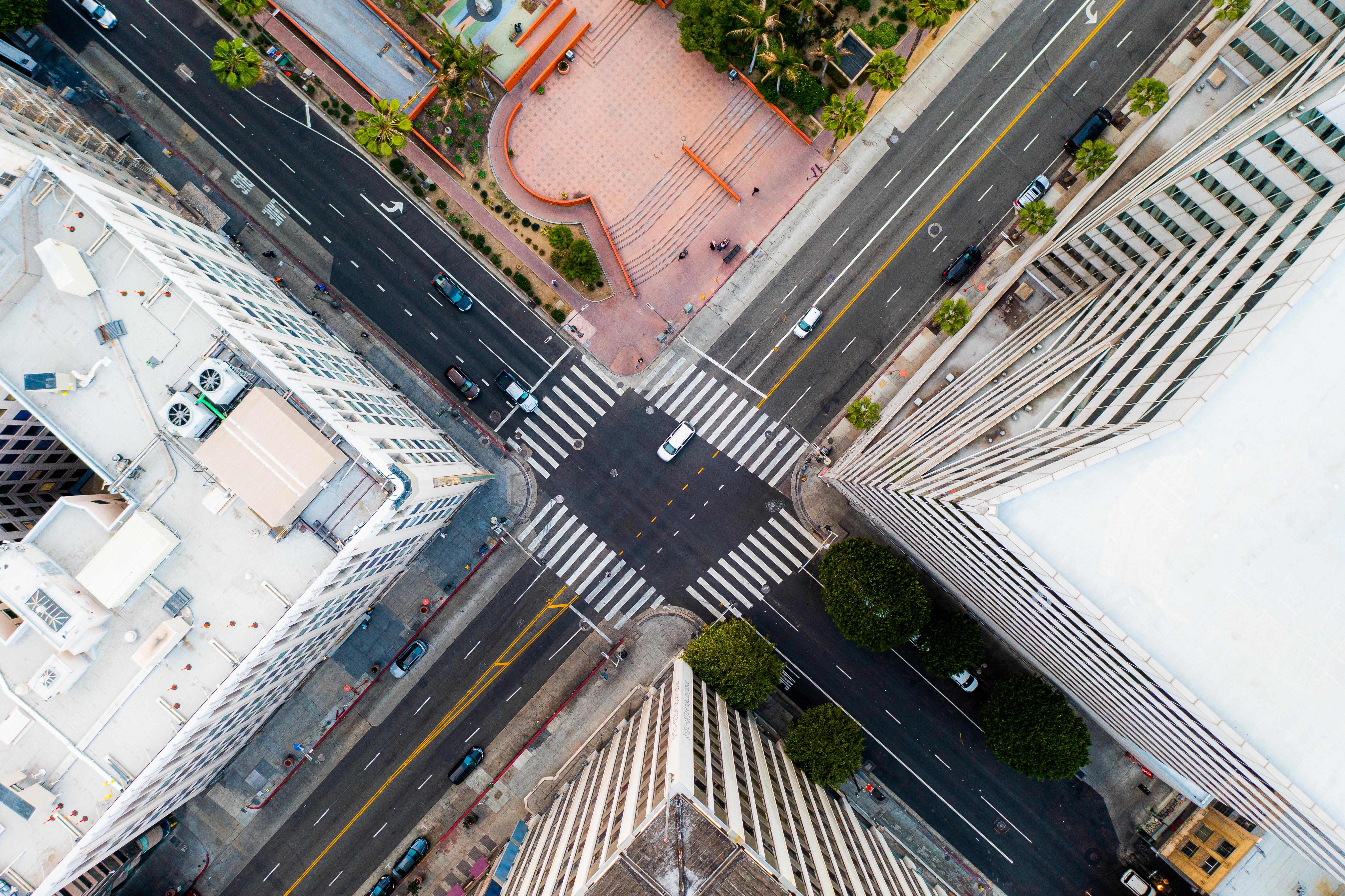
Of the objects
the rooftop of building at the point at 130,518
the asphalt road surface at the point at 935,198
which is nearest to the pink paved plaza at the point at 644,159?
the asphalt road surface at the point at 935,198

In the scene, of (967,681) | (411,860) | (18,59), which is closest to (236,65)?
(18,59)

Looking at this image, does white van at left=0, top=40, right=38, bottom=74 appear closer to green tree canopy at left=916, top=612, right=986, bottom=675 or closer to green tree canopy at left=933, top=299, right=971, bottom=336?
green tree canopy at left=933, top=299, right=971, bottom=336

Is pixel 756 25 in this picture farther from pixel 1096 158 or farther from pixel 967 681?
pixel 967 681

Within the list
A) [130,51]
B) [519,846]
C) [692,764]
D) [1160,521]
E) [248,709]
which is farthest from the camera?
[130,51]

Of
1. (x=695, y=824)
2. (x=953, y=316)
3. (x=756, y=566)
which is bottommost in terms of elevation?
(x=695, y=824)

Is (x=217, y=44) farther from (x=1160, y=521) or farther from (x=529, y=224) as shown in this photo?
(x=1160, y=521)

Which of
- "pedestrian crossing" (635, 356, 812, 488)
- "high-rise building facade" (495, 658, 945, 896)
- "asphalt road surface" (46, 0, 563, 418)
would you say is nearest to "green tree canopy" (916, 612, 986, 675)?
"high-rise building facade" (495, 658, 945, 896)

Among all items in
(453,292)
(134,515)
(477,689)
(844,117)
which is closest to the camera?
(134,515)

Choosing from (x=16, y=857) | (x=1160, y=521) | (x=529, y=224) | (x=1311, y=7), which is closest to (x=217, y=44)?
(x=529, y=224)
